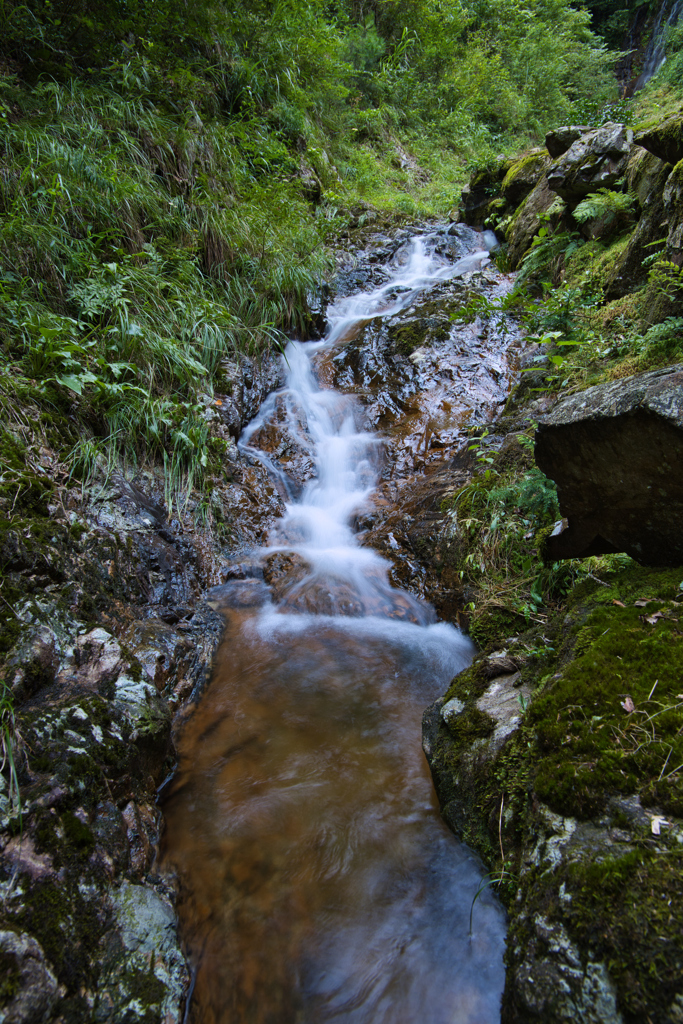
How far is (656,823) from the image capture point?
4.22 ft

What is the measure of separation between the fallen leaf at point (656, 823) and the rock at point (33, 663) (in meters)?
2.34

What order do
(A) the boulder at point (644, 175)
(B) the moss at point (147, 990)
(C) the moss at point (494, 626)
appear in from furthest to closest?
(A) the boulder at point (644, 175) < (C) the moss at point (494, 626) < (B) the moss at point (147, 990)

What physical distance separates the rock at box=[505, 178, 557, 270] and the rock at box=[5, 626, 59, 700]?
7823 millimetres

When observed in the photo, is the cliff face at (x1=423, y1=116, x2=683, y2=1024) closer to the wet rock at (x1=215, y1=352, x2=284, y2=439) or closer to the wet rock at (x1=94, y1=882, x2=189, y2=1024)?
the wet rock at (x1=94, y1=882, x2=189, y2=1024)

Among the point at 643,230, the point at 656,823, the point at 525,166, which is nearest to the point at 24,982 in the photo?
the point at 656,823

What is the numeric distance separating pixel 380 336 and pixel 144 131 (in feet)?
12.4

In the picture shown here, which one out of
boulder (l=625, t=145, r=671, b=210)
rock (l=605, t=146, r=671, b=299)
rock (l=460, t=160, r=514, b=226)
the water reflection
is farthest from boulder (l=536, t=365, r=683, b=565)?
rock (l=460, t=160, r=514, b=226)

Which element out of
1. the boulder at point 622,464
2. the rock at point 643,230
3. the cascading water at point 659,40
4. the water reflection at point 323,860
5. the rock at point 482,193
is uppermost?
the cascading water at point 659,40

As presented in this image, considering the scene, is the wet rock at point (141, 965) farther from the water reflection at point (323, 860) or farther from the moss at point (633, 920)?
the moss at point (633, 920)

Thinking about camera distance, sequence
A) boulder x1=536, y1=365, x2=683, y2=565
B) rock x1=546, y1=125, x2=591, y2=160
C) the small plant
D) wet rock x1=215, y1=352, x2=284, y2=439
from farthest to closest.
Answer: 1. rock x1=546, y1=125, x2=591, y2=160
2. wet rock x1=215, y1=352, x2=284, y2=439
3. boulder x1=536, y1=365, x2=683, y2=565
4. the small plant

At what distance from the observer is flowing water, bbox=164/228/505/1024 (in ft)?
5.55

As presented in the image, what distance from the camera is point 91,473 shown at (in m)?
3.23

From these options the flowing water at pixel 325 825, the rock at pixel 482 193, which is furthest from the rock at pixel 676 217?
the rock at pixel 482 193

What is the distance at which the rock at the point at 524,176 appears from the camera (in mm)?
7738
